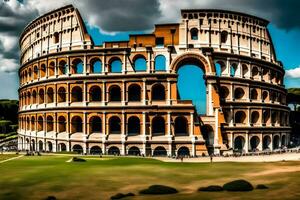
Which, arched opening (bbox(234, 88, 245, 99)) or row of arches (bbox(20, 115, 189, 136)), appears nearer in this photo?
row of arches (bbox(20, 115, 189, 136))

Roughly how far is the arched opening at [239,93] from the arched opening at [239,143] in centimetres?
619

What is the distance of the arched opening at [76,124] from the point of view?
166ft

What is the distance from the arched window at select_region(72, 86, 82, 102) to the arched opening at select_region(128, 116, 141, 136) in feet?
27.4

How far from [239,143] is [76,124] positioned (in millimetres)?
23973

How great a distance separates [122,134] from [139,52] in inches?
450

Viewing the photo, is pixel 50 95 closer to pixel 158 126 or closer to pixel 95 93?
pixel 95 93

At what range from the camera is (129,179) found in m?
24.9

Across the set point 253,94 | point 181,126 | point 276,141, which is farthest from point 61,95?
point 276,141

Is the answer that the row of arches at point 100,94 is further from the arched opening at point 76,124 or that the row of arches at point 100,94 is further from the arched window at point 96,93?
the arched opening at point 76,124

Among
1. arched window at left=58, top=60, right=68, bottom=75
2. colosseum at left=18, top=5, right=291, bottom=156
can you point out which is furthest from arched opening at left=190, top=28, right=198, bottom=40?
arched window at left=58, top=60, right=68, bottom=75

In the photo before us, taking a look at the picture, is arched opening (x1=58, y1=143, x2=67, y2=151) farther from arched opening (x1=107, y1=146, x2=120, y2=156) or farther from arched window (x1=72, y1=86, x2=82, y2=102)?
arched opening (x1=107, y1=146, x2=120, y2=156)

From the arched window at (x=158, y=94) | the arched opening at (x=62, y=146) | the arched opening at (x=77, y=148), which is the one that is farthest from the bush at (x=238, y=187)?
the arched opening at (x=62, y=146)

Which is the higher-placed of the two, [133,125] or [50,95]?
[50,95]

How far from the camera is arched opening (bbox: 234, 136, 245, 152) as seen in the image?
53.2 metres
